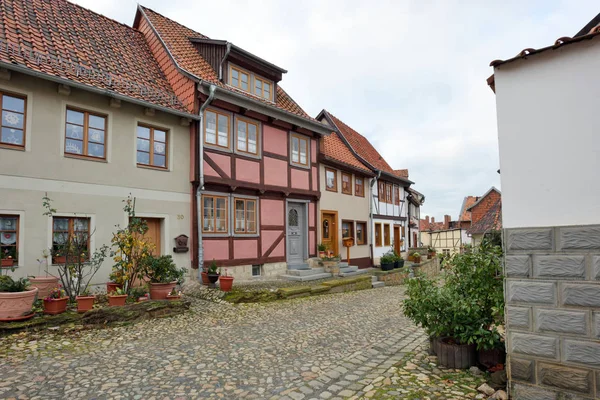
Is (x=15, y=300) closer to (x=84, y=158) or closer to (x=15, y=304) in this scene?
(x=15, y=304)

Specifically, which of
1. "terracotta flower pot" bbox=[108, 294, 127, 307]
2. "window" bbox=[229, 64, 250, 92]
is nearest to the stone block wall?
"terracotta flower pot" bbox=[108, 294, 127, 307]

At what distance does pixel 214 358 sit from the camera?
188 inches

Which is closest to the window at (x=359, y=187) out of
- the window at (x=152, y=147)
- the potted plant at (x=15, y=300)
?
the window at (x=152, y=147)

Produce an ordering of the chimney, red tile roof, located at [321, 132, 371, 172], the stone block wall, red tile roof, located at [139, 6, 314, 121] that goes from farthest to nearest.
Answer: the chimney → red tile roof, located at [321, 132, 371, 172] → red tile roof, located at [139, 6, 314, 121] → the stone block wall

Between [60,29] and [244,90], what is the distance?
5110mm

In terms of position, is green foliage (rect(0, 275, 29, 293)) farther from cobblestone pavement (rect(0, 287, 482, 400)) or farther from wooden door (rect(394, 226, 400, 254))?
wooden door (rect(394, 226, 400, 254))

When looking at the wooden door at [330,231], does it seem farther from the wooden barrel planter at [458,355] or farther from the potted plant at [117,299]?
the wooden barrel planter at [458,355]

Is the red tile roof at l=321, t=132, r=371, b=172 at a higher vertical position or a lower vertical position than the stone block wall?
higher

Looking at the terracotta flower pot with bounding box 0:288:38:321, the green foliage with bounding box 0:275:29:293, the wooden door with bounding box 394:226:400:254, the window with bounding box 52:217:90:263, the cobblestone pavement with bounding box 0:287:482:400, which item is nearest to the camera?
the cobblestone pavement with bounding box 0:287:482:400

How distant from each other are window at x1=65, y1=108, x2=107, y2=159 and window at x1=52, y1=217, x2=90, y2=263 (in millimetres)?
1484

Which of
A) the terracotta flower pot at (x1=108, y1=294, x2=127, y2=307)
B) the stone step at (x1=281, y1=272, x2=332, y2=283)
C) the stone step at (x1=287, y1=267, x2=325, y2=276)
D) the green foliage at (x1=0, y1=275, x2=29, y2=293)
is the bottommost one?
the stone step at (x1=281, y1=272, x2=332, y2=283)

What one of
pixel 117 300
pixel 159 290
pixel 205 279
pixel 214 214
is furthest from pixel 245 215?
pixel 117 300

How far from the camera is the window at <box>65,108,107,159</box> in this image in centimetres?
826

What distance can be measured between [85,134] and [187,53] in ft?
15.7
